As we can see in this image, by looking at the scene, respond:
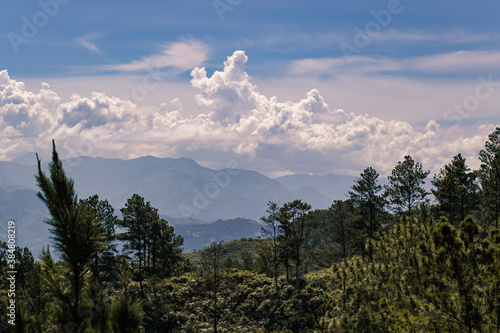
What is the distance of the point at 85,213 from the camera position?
20.2 feet

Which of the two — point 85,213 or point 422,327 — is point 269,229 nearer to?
point 422,327

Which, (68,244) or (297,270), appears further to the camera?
(297,270)

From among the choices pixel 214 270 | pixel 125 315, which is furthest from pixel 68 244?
pixel 214 270

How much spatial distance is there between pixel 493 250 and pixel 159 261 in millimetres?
46576

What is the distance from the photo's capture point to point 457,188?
4216 centimetres

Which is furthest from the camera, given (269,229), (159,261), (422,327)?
(269,229)

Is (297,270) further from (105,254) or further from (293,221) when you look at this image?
(105,254)

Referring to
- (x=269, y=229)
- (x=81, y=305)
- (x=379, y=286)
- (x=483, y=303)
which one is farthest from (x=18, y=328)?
(x=269, y=229)

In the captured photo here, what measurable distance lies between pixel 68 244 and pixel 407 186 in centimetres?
4560

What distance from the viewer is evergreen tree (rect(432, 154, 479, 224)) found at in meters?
42.4

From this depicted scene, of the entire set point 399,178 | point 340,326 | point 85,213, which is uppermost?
point 399,178

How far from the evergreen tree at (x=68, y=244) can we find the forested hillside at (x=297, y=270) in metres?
0.02

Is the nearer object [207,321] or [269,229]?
[207,321]

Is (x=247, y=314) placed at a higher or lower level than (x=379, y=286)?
lower
